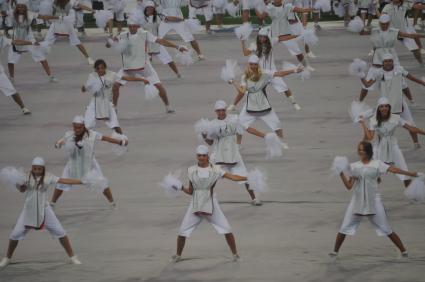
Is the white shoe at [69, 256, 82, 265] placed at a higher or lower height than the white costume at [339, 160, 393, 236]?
lower

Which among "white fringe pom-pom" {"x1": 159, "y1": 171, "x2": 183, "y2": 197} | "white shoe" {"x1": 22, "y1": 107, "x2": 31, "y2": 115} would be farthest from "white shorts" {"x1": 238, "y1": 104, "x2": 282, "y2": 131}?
"white shoe" {"x1": 22, "y1": 107, "x2": 31, "y2": 115}

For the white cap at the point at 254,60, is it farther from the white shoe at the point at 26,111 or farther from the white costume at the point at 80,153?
the white shoe at the point at 26,111

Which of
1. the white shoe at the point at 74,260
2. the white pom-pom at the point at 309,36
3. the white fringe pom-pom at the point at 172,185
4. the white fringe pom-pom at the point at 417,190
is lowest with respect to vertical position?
the white shoe at the point at 74,260

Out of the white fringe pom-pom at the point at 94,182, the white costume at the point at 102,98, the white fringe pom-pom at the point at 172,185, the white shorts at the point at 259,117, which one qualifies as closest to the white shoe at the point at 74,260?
the white fringe pom-pom at the point at 94,182

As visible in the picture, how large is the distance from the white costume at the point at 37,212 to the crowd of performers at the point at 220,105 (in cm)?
1

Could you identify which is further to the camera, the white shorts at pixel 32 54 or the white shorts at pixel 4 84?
the white shorts at pixel 32 54

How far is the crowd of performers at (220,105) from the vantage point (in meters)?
15.5

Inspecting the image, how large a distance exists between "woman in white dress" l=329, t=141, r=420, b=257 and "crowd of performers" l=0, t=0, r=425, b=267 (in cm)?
1

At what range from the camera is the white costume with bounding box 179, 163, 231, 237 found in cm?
1548

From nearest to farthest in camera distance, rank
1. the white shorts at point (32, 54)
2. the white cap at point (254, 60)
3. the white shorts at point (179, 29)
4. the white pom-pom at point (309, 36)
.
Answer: the white cap at point (254, 60)
the white pom-pom at point (309, 36)
the white shorts at point (32, 54)
the white shorts at point (179, 29)

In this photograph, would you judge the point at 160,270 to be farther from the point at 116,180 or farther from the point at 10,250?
the point at 116,180

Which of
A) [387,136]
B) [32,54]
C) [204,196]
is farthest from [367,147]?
[32,54]

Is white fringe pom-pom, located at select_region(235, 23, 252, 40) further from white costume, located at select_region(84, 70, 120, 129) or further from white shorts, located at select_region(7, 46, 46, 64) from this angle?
white shorts, located at select_region(7, 46, 46, 64)

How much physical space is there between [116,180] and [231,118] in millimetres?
2717
